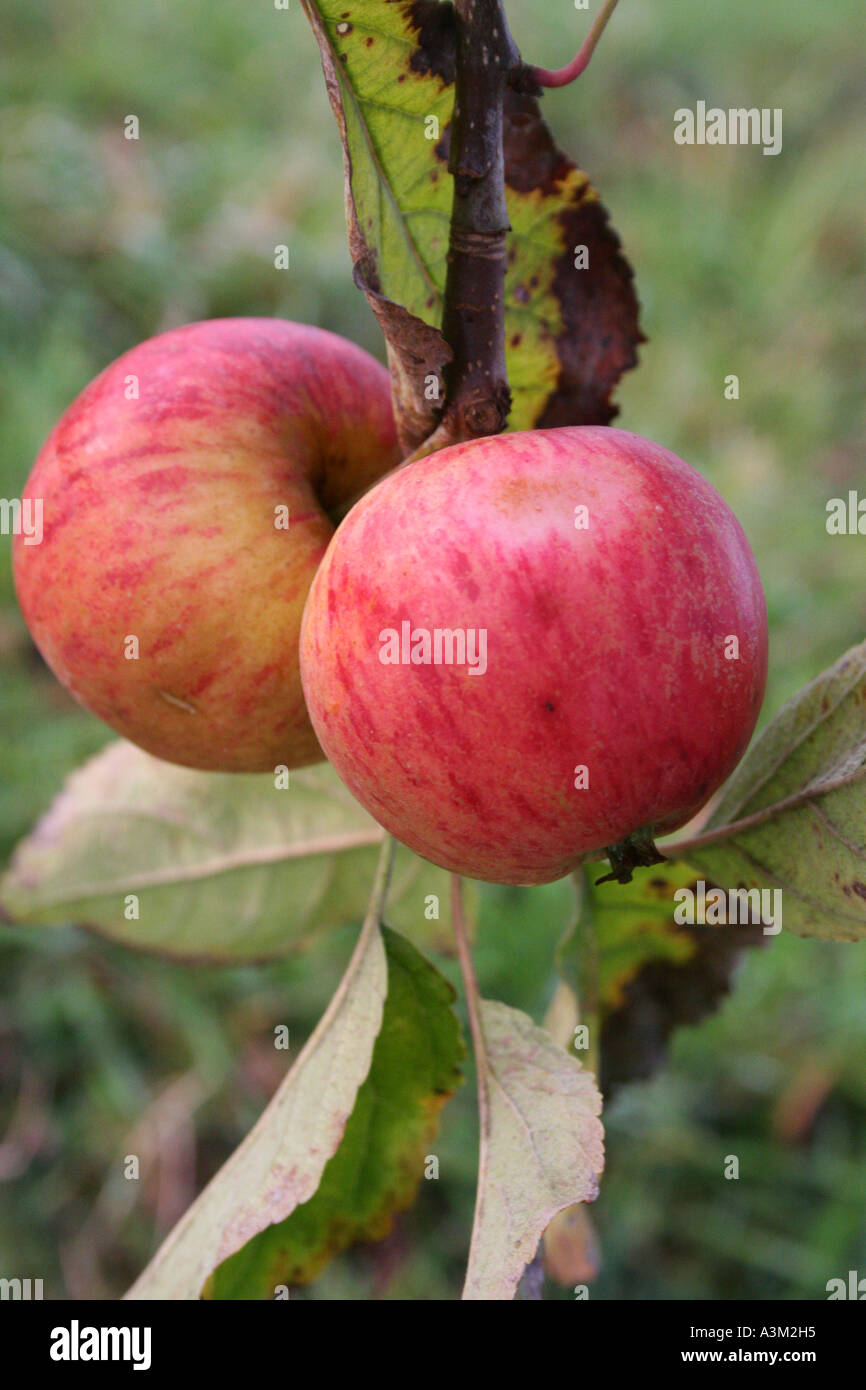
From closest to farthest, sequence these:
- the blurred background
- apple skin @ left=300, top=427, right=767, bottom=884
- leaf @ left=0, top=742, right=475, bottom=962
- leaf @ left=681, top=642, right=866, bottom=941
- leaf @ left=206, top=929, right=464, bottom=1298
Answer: apple skin @ left=300, top=427, right=767, bottom=884 < leaf @ left=681, top=642, right=866, bottom=941 < leaf @ left=206, top=929, right=464, bottom=1298 < leaf @ left=0, top=742, right=475, bottom=962 < the blurred background

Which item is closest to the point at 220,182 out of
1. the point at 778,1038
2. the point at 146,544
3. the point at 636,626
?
the point at 778,1038

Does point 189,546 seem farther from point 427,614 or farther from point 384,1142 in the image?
point 384,1142

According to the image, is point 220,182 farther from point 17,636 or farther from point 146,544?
point 146,544

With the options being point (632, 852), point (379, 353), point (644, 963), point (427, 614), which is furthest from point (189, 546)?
point (379, 353)

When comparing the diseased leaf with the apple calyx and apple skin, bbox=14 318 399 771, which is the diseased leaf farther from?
the apple calyx

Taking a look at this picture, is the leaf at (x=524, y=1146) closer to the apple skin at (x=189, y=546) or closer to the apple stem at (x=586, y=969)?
the apple stem at (x=586, y=969)

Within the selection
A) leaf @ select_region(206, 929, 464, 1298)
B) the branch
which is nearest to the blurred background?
leaf @ select_region(206, 929, 464, 1298)
